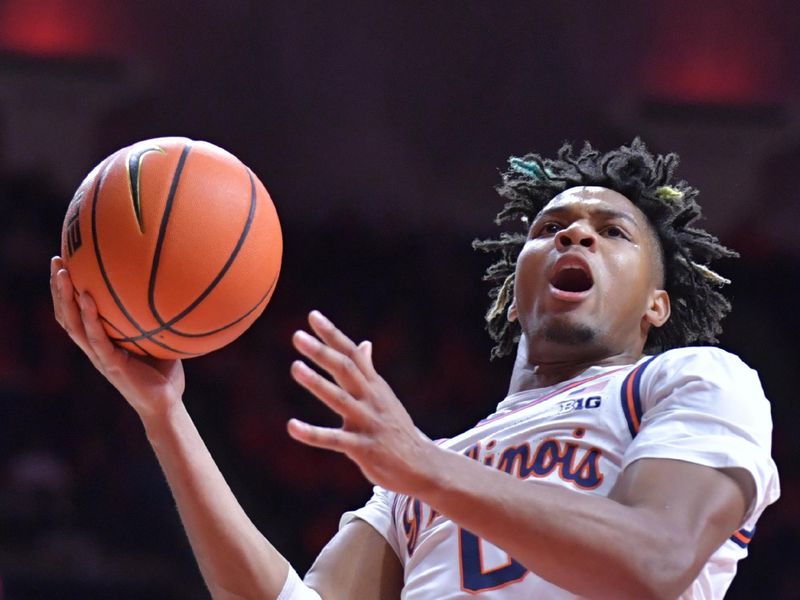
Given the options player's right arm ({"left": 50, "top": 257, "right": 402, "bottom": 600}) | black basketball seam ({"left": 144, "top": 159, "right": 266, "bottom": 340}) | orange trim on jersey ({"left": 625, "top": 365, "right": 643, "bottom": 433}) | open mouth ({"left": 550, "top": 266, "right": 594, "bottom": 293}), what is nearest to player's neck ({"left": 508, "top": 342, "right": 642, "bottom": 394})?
open mouth ({"left": 550, "top": 266, "right": 594, "bottom": 293})

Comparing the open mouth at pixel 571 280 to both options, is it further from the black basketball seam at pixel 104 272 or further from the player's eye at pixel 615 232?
the black basketball seam at pixel 104 272

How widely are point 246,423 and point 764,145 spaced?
3569 millimetres

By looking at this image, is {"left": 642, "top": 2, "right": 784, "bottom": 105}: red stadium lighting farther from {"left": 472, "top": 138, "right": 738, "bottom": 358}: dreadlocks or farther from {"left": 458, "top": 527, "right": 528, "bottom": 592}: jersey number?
{"left": 458, "top": 527, "right": 528, "bottom": 592}: jersey number

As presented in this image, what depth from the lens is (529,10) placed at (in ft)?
24.2

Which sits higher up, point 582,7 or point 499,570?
point 582,7

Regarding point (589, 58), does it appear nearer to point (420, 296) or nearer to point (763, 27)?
point (763, 27)

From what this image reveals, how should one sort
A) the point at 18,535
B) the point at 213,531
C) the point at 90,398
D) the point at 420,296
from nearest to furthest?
the point at 213,531, the point at 18,535, the point at 90,398, the point at 420,296

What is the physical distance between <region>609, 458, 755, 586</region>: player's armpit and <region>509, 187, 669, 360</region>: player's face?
0.86m

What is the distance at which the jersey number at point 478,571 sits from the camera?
238cm

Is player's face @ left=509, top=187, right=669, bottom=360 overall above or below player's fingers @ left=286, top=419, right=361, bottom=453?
above

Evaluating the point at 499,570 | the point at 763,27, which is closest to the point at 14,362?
the point at 499,570

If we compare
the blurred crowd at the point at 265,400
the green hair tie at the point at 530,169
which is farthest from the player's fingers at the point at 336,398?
the blurred crowd at the point at 265,400

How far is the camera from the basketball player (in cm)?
183

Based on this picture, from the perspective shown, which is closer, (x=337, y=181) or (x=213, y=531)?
(x=213, y=531)
